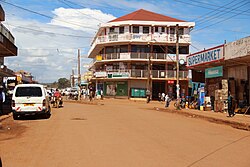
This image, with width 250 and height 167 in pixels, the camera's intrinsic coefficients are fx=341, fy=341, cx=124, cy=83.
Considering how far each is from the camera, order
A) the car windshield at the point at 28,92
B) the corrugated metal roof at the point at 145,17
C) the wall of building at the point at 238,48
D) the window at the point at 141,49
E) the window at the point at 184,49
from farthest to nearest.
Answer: the corrugated metal roof at the point at 145,17, the window at the point at 184,49, the window at the point at 141,49, the wall of building at the point at 238,48, the car windshield at the point at 28,92

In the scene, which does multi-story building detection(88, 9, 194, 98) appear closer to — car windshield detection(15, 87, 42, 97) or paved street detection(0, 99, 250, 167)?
car windshield detection(15, 87, 42, 97)

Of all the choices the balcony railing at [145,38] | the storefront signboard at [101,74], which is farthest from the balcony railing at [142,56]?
the storefront signboard at [101,74]

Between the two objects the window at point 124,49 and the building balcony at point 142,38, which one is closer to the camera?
the building balcony at point 142,38

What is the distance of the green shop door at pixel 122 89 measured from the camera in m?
52.9

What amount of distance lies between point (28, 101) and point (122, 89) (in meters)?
35.4

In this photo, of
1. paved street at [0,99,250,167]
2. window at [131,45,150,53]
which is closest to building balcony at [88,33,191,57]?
window at [131,45,150,53]

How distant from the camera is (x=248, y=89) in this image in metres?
25.0

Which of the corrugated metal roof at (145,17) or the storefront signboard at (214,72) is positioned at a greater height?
the corrugated metal roof at (145,17)

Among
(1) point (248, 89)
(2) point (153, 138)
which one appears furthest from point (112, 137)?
(1) point (248, 89)

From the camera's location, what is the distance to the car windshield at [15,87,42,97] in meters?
18.2

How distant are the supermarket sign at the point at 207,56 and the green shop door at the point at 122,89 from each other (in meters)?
21.9

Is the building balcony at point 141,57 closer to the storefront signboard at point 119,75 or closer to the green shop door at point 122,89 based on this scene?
the storefront signboard at point 119,75

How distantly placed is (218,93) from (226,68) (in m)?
2.46

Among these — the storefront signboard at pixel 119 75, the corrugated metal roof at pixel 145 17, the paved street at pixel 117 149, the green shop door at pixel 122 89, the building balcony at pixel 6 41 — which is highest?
the corrugated metal roof at pixel 145 17
